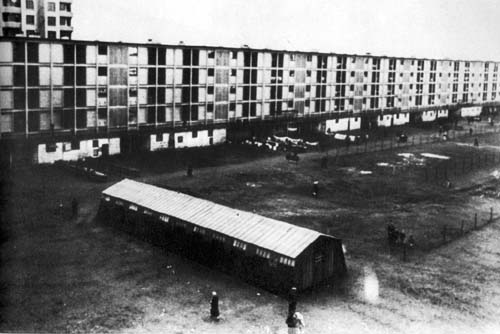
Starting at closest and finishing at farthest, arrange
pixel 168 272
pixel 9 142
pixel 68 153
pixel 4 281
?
pixel 4 281, pixel 168 272, pixel 9 142, pixel 68 153

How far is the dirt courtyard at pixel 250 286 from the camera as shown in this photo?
21.6 meters

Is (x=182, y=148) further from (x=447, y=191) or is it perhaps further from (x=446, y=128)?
(x=446, y=128)

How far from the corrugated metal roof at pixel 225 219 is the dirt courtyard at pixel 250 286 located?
7.06 feet

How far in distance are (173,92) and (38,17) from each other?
41.0m

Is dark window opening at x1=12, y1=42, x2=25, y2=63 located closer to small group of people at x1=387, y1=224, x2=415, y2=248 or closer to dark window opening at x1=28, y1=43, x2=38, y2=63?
dark window opening at x1=28, y1=43, x2=38, y2=63

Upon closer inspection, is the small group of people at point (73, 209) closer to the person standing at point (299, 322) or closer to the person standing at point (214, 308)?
the person standing at point (214, 308)

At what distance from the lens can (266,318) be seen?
859 inches

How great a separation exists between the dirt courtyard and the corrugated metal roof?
7.06 ft

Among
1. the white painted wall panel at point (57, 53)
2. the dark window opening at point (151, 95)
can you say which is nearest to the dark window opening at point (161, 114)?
the dark window opening at point (151, 95)

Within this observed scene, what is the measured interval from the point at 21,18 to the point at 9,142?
141ft

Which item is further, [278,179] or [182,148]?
[182,148]

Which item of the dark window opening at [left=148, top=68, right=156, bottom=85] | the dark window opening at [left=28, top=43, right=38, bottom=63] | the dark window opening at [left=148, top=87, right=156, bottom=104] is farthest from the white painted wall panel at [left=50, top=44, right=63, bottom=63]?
the dark window opening at [left=148, top=87, right=156, bottom=104]

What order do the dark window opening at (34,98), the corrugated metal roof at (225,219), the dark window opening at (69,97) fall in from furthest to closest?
the dark window opening at (69,97)
the dark window opening at (34,98)
the corrugated metal roof at (225,219)

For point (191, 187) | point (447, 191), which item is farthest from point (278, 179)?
point (447, 191)
